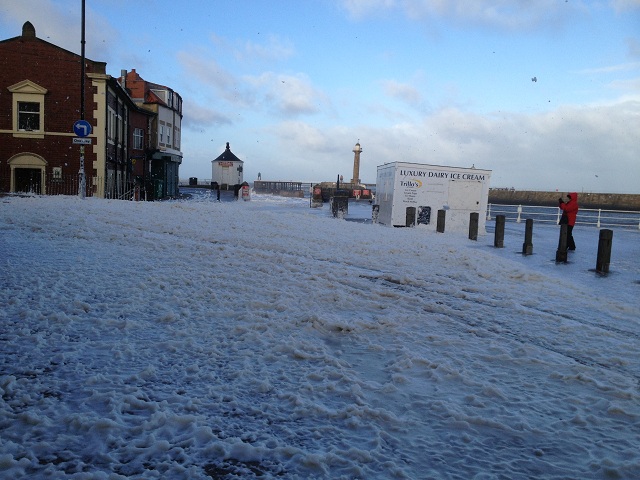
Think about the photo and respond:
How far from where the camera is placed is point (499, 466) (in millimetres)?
2738

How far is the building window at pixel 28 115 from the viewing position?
27.1 metres

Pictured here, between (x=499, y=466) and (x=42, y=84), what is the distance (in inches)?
1192

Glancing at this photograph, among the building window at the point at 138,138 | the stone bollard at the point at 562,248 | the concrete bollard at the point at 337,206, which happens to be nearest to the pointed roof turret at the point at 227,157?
the building window at the point at 138,138

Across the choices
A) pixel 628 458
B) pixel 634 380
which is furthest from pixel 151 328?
pixel 634 380

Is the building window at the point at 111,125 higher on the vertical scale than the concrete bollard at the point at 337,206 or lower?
higher

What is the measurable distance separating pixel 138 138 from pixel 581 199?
97.8m

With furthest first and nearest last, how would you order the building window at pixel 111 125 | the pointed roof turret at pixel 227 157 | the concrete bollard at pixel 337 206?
the pointed roof turret at pixel 227 157 < the building window at pixel 111 125 < the concrete bollard at pixel 337 206

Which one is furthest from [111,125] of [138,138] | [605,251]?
[605,251]

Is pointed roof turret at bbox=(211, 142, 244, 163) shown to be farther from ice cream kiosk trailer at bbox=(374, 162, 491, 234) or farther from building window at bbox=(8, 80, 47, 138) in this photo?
ice cream kiosk trailer at bbox=(374, 162, 491, 234)

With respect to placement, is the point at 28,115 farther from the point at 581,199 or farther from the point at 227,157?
the point at 581,199

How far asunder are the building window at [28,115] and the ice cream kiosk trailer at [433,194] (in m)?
18.6

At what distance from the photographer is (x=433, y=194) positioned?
2206cm

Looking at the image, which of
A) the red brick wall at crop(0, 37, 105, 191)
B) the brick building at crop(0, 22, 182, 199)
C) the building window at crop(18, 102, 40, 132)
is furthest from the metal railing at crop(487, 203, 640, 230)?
the building window at crop(18, 102, 40, 132)

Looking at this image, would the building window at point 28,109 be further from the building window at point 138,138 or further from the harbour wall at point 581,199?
the harbour wall at point 581,199
